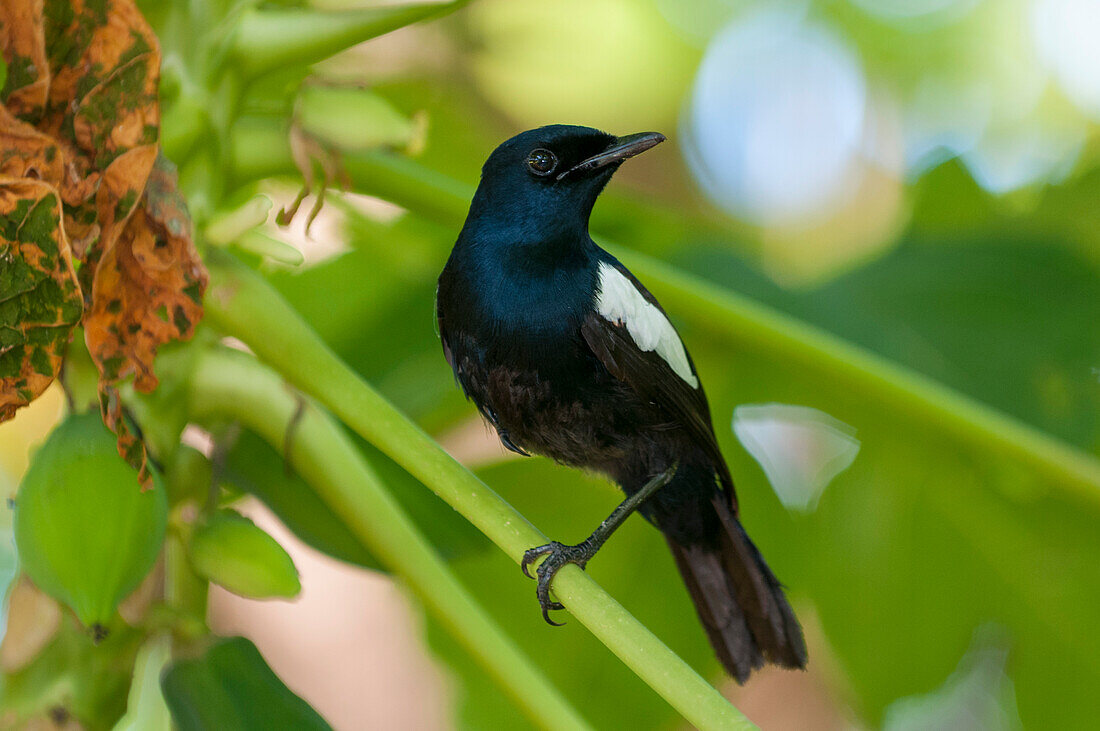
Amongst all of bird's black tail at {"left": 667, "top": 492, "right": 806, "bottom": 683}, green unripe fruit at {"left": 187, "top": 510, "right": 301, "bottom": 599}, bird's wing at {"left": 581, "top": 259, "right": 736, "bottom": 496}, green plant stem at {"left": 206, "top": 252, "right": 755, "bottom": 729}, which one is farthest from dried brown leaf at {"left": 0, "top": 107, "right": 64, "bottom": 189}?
bird's black tail at {"left": 667, "top": 492, "right": 806, "bottom": 683}

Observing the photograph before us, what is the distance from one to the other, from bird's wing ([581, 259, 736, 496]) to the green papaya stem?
0.27 meters

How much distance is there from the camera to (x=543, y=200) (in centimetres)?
82

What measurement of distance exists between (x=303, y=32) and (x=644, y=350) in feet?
1.34

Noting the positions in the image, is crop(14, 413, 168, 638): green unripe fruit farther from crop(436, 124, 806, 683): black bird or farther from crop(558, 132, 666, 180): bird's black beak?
crop(558, 132, 666, 180): bird's black beak

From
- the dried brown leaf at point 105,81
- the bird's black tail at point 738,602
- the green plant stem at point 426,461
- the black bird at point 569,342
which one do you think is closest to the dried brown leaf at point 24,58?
the dried brown leaf at point 105,81

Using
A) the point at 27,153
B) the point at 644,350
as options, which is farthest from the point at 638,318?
the point at 27,153

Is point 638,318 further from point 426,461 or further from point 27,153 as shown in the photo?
point 27,153

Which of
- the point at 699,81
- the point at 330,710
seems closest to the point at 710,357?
the point at 699,81

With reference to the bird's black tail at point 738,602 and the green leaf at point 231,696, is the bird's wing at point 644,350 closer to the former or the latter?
the bird's black tail at point 738,602

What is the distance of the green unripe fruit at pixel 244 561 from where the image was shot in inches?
29.3

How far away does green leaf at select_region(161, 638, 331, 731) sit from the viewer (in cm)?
71

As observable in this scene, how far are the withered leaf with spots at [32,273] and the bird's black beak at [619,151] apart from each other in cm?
38

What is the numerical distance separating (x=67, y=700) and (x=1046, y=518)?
1094 mm

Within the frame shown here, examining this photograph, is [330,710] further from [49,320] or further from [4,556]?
[49,320]
